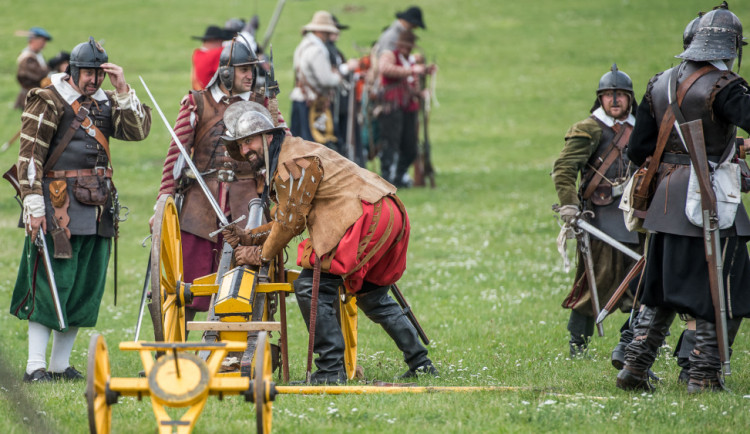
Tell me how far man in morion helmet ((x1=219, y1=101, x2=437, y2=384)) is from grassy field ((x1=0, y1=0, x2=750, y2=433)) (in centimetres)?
69

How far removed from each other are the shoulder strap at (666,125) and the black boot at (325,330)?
184 cm

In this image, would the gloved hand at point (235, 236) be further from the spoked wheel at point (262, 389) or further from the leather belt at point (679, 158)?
the leather belt at point (679, 158)

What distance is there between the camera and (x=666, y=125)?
5.16 m

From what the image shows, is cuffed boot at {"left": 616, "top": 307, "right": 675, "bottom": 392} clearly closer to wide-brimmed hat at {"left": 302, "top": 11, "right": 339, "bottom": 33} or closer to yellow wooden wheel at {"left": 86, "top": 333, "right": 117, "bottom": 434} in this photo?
yellow wooden wheel at {"left": 86, "top": 333, "right": 117, "bottom": 434}

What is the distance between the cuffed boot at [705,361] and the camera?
5121 mm

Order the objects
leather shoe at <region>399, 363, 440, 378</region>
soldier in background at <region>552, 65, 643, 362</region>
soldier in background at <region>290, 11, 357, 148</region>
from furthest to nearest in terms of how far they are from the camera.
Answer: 1. soldier in background at <region>290, 11, 357, 148</region>
2. soldier in background at <region>552, 65, 643, 362</region>
3. leather shoe at <region>399, 363, 440, 378</region>

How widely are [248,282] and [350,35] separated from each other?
85.4 feet

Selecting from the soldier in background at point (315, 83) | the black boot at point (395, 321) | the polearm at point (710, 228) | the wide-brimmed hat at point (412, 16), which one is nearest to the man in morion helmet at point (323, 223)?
the black boot at point (395, 321)

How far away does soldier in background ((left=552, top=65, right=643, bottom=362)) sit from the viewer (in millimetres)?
6699

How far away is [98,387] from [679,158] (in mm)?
3249

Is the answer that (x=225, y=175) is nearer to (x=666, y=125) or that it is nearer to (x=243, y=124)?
(x=243, y=124)

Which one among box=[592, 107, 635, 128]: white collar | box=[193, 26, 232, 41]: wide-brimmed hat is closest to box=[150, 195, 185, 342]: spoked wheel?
box=[592, 107, 635, 128]: white collar

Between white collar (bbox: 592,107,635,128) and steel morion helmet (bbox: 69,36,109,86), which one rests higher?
steel morion helmet (bbox: 69,36,109,86)

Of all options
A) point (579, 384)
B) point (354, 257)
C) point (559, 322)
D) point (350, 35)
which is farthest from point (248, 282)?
point (350, 35)
